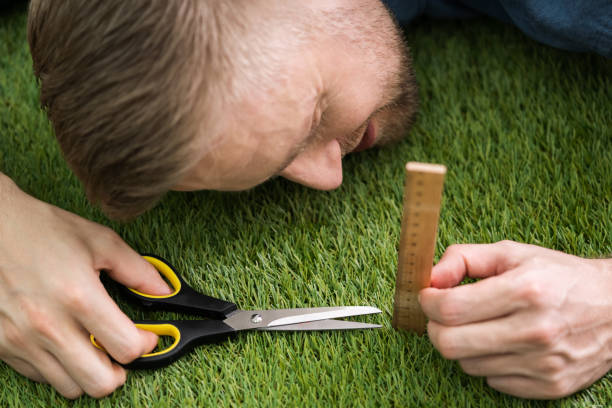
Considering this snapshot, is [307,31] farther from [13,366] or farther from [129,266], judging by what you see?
[13,366]

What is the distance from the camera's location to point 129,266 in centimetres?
148

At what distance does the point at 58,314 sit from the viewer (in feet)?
4.41

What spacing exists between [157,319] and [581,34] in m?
1.35

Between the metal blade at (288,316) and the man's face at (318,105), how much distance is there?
310mm

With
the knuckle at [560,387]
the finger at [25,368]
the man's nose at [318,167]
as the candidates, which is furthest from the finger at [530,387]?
the finger at [25,368]

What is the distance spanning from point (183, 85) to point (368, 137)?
0.77 m

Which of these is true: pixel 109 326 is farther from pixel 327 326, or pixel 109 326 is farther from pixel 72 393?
pixel 327 326

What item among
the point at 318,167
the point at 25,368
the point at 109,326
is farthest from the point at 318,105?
the point at 25,368

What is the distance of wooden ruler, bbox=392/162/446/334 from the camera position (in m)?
1.08

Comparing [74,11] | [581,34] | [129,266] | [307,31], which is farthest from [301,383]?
[581,34]

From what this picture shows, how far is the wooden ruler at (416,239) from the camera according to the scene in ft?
3.53

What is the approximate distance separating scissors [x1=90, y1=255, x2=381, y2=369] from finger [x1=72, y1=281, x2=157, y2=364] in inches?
1.6

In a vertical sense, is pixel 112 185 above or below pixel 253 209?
above

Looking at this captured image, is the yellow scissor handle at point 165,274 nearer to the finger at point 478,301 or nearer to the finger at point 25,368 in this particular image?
the finger at point 25,368
